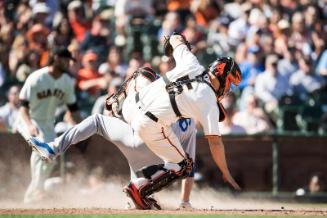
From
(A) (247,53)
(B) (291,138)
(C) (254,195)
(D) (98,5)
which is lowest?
(C) (254,195)

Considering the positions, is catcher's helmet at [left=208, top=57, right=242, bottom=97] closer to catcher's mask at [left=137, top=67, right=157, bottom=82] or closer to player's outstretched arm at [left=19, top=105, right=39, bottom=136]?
catcher's mask at [left=137, top=67, right=157, bottom=82]

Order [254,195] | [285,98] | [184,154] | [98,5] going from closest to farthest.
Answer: [184,154] < [254,195] < [285,98] < [98,5]

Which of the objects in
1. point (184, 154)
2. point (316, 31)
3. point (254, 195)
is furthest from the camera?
point (316, 31)

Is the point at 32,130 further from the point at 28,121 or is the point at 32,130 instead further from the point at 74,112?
the point at 74,112

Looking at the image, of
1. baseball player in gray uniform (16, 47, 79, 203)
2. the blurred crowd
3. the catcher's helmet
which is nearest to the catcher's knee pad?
the catcher's helmet

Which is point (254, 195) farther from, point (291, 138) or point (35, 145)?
point (35, 145)

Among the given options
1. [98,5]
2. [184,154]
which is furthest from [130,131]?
[98,5]

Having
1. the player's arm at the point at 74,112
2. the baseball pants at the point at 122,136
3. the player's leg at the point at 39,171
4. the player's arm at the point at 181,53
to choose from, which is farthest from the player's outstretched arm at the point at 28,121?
the player's arm at the point at 181,53

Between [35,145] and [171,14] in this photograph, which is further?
[171,14]
